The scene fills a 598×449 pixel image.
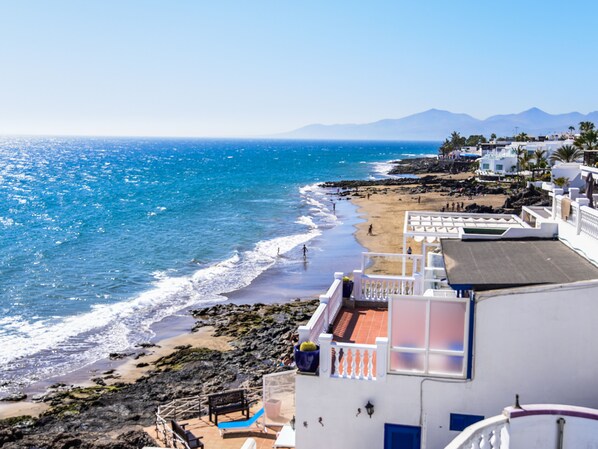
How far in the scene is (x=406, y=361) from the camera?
10102mm

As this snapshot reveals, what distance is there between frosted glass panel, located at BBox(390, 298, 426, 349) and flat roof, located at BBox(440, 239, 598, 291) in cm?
78

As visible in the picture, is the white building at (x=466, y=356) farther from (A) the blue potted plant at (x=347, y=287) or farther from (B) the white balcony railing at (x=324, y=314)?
(A) the blue potted plant at (x=347, y=287)

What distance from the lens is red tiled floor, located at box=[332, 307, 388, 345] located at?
12.7 meters

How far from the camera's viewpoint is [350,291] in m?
15.0

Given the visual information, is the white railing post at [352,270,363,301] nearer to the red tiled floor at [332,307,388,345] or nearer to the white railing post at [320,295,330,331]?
the red tiled floor at [332,307,388,345]

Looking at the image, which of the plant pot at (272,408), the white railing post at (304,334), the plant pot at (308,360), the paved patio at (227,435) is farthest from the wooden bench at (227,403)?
the plant pot at (308,360)

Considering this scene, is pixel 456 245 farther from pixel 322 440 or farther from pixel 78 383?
pixel 78 383

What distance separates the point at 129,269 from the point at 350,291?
2887 centimetres

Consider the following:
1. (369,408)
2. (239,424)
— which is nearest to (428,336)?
(369,408)

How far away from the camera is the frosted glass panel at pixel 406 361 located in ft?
32.9

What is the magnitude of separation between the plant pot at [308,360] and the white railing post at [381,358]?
3.44 ft

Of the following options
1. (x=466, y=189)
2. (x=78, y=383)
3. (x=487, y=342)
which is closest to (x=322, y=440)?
(x=487, y=342)

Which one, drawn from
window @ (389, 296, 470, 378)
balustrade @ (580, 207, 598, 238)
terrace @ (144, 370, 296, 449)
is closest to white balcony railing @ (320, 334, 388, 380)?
window @ (389, 296, 470, 378)

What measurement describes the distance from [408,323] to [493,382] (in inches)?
65.4
